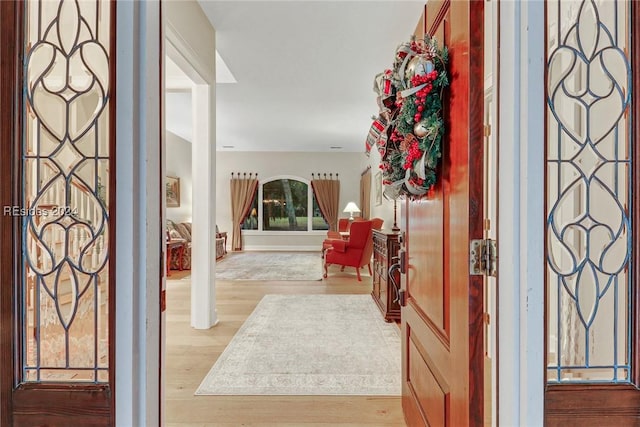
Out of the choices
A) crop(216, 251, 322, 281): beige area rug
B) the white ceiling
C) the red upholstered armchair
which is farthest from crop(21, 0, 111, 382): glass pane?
crop(216, 251, 322, 281): beige area rug

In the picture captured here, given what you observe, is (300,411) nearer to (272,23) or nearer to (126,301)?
(126,301)

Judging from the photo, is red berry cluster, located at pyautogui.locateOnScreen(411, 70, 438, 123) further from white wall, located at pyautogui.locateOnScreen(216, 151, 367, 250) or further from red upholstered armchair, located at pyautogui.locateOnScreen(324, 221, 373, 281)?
white wall, located at pyautogui.locateOnScreen(216, 151, 367, 250)

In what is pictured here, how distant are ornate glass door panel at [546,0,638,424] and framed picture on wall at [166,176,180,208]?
7.53 metres

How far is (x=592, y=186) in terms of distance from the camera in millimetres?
880

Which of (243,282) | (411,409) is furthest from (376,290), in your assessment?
(411,409)

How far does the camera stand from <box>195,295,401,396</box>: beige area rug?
206 centimetres

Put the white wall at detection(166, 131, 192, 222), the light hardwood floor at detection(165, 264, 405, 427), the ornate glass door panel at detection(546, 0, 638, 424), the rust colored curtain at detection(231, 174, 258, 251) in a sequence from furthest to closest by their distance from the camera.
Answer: the rust colored curtain at detection(231, 174, 258, 251) → the white wall at detection(166, 131, 192, 222) → the light hardwood floor at detection(165, 264, 405, 427) → the ornate glass door panel at detection(546, 0, 638, 424)

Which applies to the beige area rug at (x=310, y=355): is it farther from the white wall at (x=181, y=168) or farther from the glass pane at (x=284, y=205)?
the glass pane at (x=284, y=205)

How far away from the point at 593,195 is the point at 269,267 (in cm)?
595

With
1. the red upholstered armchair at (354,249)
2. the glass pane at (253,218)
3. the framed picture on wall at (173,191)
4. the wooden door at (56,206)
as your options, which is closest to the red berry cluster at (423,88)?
the wooden door at (56,206)

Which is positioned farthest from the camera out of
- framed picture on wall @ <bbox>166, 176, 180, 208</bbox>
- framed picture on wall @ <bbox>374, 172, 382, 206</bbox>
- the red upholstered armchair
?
framed picture on wall @ <bbox>166, 176, 180, 208</bbox>

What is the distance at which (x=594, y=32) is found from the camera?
86cm

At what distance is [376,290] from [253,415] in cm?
246

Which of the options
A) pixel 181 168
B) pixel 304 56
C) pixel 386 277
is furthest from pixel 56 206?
pixel 181 168
